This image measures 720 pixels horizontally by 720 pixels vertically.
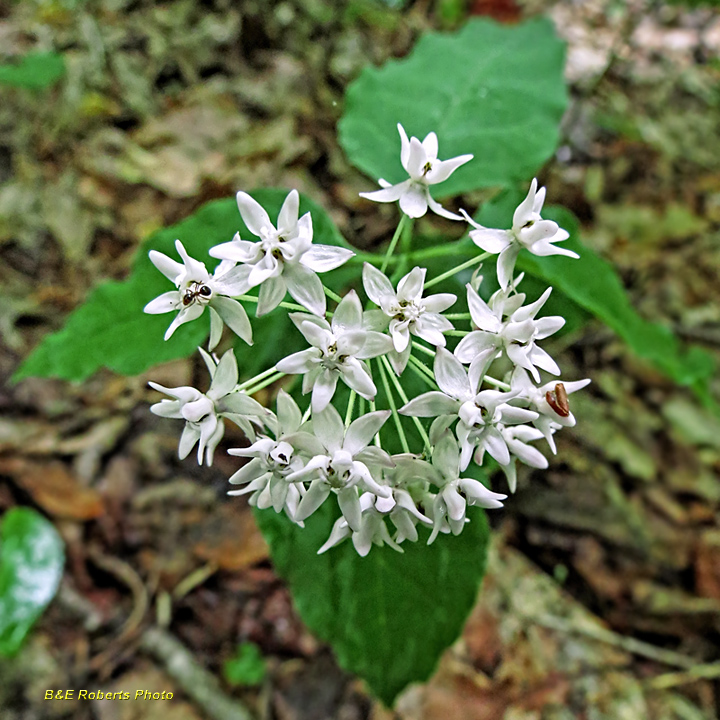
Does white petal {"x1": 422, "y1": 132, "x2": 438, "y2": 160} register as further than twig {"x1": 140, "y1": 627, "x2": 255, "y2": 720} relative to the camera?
No

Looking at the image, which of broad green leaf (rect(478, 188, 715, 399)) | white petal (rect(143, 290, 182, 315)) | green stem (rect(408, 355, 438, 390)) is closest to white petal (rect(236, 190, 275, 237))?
white petal (rect(143, 290, 182, 315))

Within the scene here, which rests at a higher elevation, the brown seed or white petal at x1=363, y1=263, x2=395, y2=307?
white petal at x1=363, y1=263, x2=395, y2=307

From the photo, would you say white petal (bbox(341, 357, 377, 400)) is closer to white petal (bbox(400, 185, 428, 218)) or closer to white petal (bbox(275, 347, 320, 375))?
white petal (bbox(275, 347, 320, 375))

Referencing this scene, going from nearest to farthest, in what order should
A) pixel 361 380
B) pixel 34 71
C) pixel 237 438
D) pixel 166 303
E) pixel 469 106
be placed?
pixel 361 380 → pixel 166 303 → pixel 469 106 → pixel 237 438 → pixel 34 71

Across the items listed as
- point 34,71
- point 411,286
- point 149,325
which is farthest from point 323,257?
point 34,71

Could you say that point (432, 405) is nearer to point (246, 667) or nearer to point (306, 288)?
point (306, 288)

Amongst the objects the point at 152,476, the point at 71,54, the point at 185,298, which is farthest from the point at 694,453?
the point at 71,54

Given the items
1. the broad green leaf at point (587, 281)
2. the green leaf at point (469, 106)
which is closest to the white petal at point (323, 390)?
the broad green leaf at point (587, 281)
